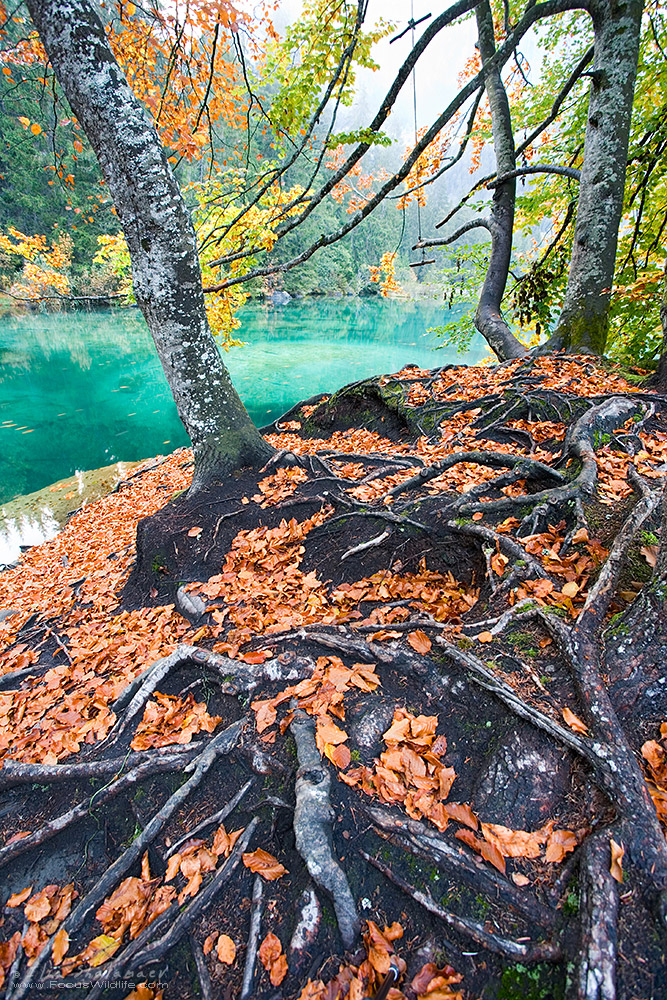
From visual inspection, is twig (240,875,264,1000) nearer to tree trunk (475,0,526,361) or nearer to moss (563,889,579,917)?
moss (563,889,579,917)

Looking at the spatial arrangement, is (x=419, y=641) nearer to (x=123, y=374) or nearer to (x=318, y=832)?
(x=318, y=832)

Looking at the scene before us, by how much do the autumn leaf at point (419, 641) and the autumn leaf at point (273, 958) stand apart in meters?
1.27

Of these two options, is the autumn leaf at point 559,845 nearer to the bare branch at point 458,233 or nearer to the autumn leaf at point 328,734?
the autumn leaf at point 328,734

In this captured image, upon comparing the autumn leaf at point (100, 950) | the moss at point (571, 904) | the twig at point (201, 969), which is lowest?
the autumn leaf at point (100, 950)

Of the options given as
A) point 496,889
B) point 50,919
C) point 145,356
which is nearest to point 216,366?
A: point 50,919

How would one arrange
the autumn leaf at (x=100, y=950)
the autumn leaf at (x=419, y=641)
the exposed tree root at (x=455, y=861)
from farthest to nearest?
the autumn leaf at (x=419, y=641) < the autumn leaf at (x=100, y=950) < the exposed tree root at (x=455, y=861)

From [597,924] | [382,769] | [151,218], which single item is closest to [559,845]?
[597,924]

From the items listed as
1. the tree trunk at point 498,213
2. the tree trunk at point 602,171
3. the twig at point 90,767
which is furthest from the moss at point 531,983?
the tree trunk at point 498,213

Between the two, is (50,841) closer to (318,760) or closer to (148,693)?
(148,693)

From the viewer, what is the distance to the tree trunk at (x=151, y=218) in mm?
3783

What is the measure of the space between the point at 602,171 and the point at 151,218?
5.96 m

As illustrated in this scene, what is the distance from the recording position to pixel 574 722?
5.71 feet

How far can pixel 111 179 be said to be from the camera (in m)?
4.06

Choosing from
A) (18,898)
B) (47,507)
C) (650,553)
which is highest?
(650,553)
